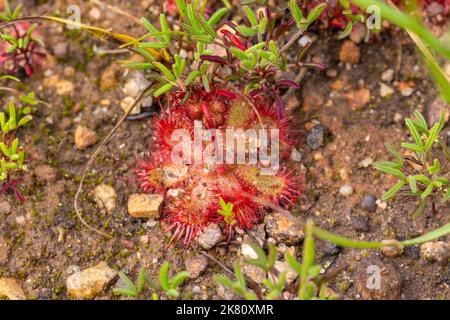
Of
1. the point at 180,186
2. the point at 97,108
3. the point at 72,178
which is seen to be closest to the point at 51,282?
the point at 72,178

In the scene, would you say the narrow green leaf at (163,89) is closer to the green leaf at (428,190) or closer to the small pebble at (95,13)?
the small pebble at (95,13)

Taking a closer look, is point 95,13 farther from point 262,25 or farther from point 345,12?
point 345,12

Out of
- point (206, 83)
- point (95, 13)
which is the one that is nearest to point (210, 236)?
point (206, 83)

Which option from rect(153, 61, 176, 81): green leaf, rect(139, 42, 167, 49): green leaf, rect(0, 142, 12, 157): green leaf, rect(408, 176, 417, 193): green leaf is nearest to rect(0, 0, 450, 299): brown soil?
rect(0, 142, 12, 157): green leaf

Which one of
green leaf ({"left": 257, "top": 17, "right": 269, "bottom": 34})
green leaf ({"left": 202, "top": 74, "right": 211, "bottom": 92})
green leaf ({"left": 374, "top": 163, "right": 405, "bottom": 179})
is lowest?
green leaf ({"left": 374, "top": 163, "right": 405, "bottom": 179})

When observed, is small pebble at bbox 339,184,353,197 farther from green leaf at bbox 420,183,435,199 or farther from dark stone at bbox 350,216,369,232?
green leaf at bbox 420,183,435,199
